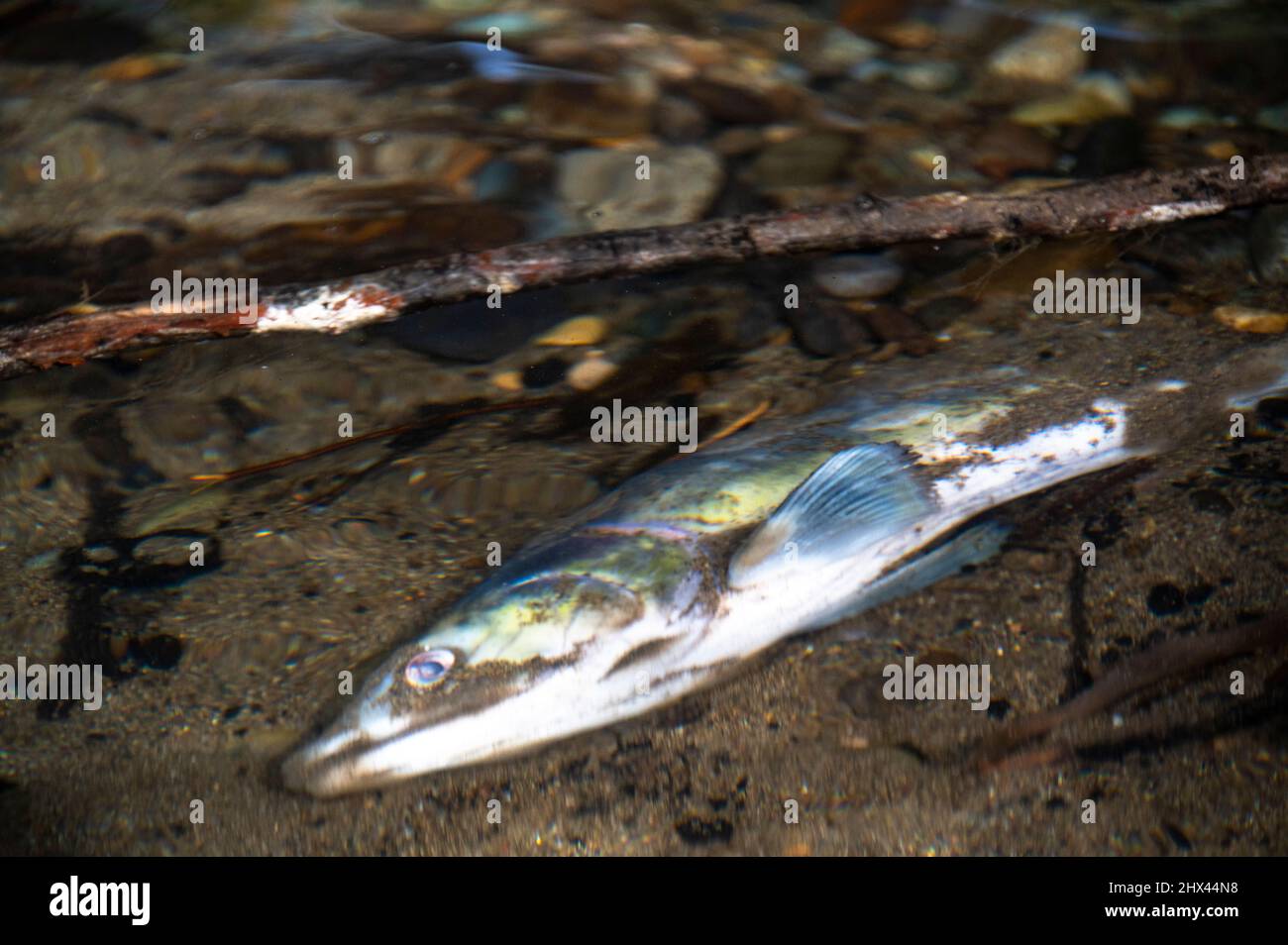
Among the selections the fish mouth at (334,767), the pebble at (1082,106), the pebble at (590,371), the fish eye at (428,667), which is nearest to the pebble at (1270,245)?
the pebble at (1082,106)

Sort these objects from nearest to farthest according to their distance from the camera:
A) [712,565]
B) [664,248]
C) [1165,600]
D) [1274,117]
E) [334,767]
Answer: [334,767]
[1165,600]
[712,565]
[664,248]
[1274,117]

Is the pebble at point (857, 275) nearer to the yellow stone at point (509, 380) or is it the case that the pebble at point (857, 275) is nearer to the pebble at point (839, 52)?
the yellow stone at point (509, 380)

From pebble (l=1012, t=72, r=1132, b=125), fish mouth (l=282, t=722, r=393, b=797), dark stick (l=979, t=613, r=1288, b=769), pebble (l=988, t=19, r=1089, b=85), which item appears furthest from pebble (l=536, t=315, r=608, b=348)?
pebble (l=988, t=19, r=1089, b=85)

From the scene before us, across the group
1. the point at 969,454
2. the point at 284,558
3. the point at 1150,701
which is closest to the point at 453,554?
the point at 284,558

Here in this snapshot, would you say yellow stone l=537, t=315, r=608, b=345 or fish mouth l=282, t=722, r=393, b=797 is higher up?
yellow stone l=537, t=315, r=608, b=345

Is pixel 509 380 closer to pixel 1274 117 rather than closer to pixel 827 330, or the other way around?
pixel 827 330

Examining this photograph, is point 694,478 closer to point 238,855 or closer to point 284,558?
point 284,558

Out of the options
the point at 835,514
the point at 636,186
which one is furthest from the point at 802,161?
the point at 835,514

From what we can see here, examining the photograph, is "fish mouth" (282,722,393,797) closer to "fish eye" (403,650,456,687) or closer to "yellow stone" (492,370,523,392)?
"fish eye" (403,650,456,687)
